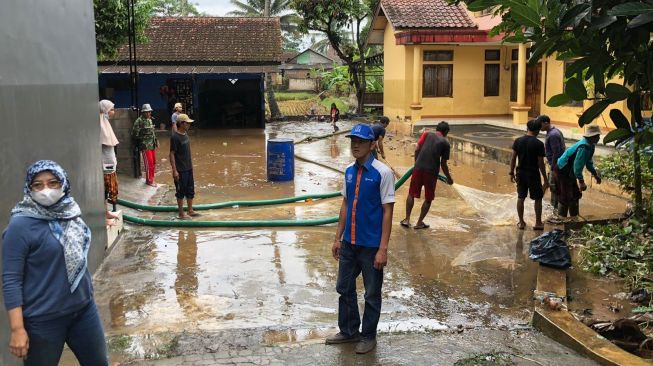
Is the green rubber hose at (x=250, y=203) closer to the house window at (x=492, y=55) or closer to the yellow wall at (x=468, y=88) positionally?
the yellow wall at (x=468, y=88)

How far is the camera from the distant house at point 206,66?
24297mm

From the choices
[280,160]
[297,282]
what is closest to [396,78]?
[280,160]

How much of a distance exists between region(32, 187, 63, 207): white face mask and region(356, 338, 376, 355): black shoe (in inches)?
99.9

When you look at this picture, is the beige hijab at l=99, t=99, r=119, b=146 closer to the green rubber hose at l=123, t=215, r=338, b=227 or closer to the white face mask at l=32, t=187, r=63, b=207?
the green rubber hose at l=123, t=215, r=338, b=227

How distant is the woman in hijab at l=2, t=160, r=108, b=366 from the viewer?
3121 mm

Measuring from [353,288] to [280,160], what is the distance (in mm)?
8288

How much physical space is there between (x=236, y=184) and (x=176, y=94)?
14.0 m

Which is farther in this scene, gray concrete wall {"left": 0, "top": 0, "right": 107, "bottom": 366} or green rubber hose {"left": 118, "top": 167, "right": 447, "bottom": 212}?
green rubber hose {"left": 118, "top": 167, "right": 447, "bottom": 212}

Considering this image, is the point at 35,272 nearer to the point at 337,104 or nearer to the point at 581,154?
the point at 581,154

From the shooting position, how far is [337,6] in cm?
2880

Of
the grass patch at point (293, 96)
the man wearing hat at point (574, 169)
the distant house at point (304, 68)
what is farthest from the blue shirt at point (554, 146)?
the distant house at point (304, 68)

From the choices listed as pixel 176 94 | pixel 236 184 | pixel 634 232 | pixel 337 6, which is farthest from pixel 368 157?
pixel 337 6

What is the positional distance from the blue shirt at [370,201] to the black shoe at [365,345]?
759 mm

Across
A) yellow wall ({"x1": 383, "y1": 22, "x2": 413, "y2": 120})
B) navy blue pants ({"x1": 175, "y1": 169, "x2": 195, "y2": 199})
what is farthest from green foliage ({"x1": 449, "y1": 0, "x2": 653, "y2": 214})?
yellow wall ({"x1": 383, "y1": 22, "x2": 413, "y2": 120})
